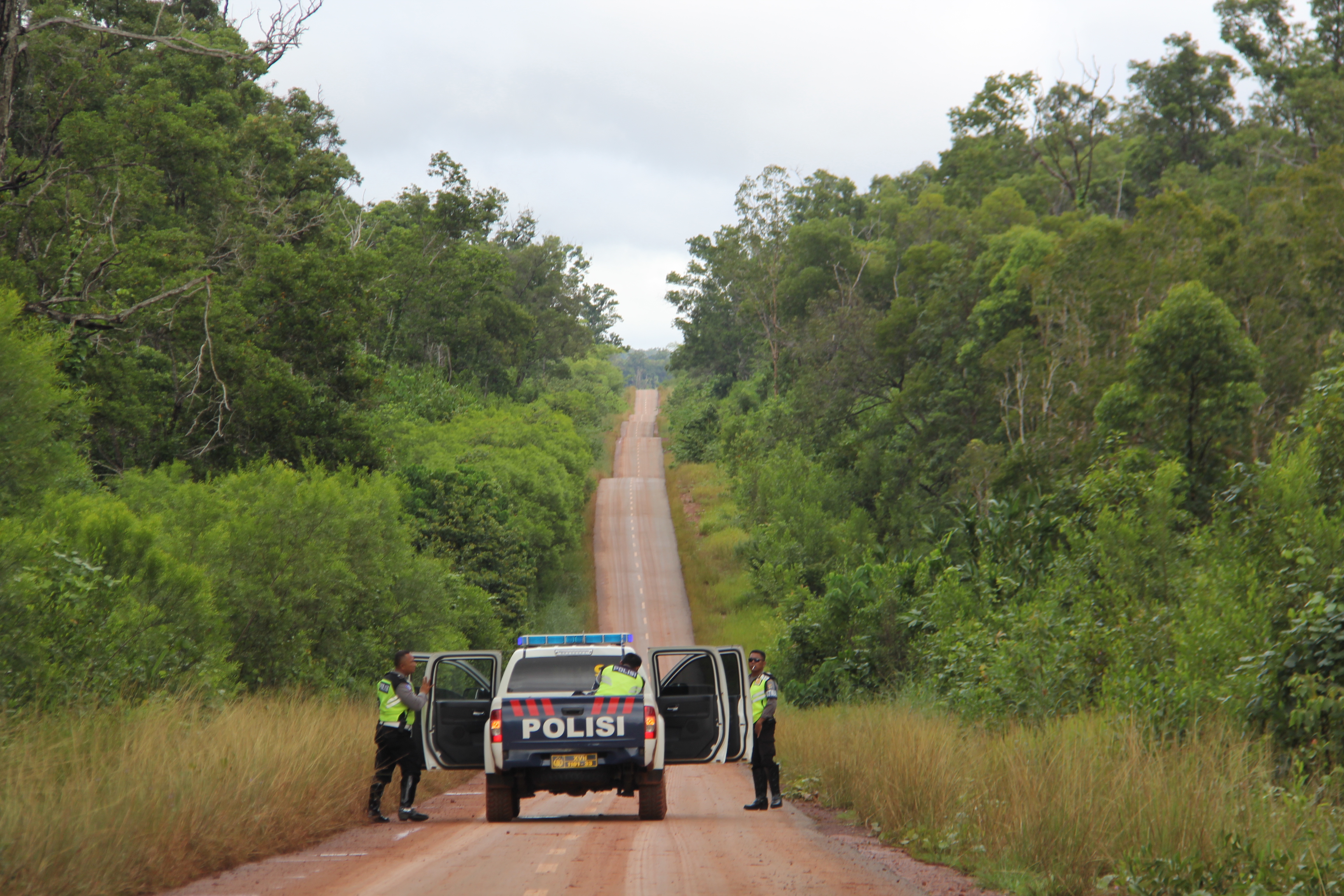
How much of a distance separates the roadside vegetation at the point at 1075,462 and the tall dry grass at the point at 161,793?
5638 millimetres

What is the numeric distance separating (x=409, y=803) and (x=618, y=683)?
2.69 metres

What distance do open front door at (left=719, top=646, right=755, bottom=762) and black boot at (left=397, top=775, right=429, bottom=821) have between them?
11.3 ft

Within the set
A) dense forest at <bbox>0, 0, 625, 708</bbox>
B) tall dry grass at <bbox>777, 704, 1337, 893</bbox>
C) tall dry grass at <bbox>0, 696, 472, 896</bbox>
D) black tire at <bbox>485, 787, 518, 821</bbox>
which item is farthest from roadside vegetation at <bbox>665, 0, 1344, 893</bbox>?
dense forest at <bbox>0, 0, 625, 708</bbox>

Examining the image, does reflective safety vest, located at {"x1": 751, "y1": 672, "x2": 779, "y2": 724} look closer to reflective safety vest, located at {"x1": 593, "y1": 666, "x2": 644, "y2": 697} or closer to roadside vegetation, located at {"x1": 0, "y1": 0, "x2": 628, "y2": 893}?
reflective safety vest, located at {"x1": 593, "y1": 666, "x2": 644, "y2": 697}

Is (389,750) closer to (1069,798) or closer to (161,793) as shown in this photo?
(161,793)

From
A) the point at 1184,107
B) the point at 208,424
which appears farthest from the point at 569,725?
the point at 1184,107

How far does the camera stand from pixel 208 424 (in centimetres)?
3022

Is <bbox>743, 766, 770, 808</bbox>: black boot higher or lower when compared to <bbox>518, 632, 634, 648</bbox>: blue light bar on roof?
lower

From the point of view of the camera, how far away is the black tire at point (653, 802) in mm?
11945

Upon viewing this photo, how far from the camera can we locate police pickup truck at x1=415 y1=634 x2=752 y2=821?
37.6ft

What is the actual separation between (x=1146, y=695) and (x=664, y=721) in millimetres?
5616

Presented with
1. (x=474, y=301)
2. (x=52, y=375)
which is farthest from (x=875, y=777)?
(x=474, y=301)

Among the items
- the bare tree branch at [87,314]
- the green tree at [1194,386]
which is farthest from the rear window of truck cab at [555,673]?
the green tree at [1194,386]

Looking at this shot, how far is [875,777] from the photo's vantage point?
12195 millimetres
